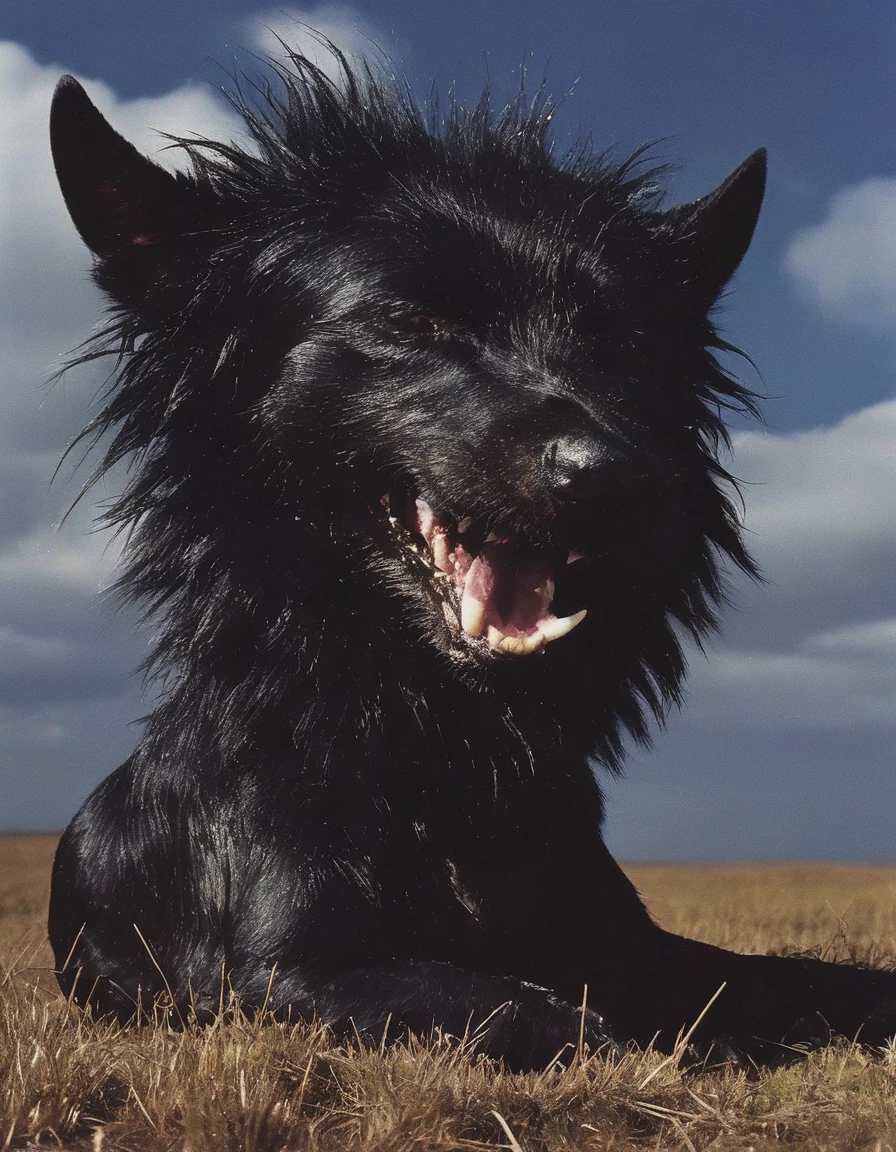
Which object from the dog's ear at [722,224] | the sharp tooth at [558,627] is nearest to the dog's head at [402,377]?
the sharp tooth at [558,627]

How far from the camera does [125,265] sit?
11.8 ft

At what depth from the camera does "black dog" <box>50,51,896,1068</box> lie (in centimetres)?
306

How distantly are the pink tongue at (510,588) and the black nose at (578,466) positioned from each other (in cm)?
33

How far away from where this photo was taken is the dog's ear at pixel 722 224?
13.1ft

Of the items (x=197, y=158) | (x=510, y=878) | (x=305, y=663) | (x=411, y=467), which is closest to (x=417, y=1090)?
(x=510, y=878)

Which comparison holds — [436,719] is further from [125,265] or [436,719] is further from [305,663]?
[125,265]

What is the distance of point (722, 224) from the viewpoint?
4.05 m

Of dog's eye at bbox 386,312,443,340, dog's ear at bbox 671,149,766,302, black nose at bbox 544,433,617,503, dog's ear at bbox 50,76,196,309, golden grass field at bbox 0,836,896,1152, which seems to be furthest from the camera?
dog's ear at bbox 671,149,766,302

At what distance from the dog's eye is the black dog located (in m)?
0.01

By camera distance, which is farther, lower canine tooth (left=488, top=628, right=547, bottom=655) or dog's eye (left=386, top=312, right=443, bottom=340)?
dog's eye (left=386, top=312, right=443, bottom=340)

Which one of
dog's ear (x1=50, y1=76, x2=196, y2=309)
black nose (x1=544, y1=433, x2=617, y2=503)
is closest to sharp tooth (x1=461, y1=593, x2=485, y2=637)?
black nose (x1=544, y1=433, x2=617, y2=503)

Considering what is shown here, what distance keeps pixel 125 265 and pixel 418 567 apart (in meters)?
1.28

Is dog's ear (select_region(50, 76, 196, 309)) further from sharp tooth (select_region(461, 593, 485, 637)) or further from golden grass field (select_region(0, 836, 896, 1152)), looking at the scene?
golden grass field (select_region(0, 836, 896, 1152))

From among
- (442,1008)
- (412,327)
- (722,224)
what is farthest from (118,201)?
(442,1008)
